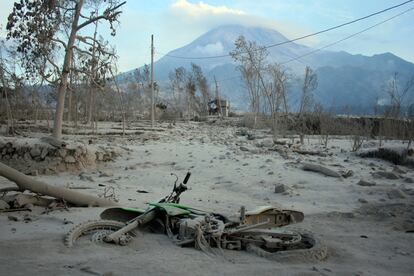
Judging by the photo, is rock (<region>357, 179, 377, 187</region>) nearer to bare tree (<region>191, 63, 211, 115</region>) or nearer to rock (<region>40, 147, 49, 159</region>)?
rock (<region>40, 147, 49, 159</region>)

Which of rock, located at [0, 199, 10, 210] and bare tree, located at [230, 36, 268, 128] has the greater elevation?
bare tree, located at [230, 36, 268, 128]

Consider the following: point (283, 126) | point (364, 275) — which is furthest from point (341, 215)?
point (283, 126)

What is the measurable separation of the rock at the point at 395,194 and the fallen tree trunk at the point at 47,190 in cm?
480

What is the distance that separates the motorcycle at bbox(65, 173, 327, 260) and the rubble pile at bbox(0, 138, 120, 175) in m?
6.03

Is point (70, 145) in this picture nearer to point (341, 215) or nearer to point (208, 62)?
point (341, 215)

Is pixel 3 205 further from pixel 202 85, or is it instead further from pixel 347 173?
pixel 202 85

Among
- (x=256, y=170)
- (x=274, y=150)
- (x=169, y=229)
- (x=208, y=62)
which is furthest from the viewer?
(x=208, y=62)

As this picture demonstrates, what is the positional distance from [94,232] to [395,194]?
5.57 meters

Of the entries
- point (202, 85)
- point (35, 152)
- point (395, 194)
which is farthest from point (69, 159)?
point (202, 85)

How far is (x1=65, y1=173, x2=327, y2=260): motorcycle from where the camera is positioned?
14.9 feet

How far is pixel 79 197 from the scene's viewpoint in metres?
6.43

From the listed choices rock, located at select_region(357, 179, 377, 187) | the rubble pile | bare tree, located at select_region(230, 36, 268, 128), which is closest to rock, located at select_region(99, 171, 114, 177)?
the rubble pile

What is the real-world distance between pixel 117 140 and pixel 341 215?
11817 millimetres

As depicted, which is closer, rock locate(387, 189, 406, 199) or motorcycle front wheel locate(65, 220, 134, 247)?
motorcycle front wheel locate(65, 220, 134, 247)
